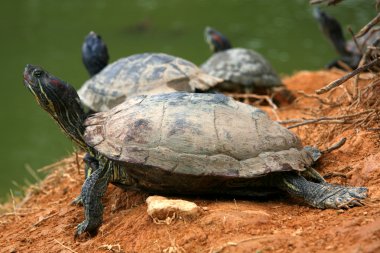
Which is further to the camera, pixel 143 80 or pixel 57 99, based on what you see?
pixel 143 80

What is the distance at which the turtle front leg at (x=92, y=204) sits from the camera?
3.13 meters

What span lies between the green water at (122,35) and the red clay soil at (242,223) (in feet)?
20.6

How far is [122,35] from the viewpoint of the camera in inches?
601

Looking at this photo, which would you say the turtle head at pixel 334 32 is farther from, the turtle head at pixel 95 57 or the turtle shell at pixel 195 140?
the turtle shell at pixel 195 140

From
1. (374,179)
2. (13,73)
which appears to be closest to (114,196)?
(374,179)

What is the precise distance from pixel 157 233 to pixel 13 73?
39.1 feet

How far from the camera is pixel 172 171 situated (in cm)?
297

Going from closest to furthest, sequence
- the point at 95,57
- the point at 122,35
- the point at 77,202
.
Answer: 1. the point at 77,202
2. the point at 95,57
3. the point at 122,35

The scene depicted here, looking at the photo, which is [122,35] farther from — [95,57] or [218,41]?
[95,57]

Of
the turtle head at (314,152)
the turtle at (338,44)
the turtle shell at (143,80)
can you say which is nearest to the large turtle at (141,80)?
the turtle shell at (143,80)

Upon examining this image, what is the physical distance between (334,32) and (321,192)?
6.76 m

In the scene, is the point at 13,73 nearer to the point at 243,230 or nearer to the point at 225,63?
the point at 225,63

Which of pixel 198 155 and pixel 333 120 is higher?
pixel 198 155

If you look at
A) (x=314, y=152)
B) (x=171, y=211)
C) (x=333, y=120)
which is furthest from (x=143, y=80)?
(x=171, y=211)
